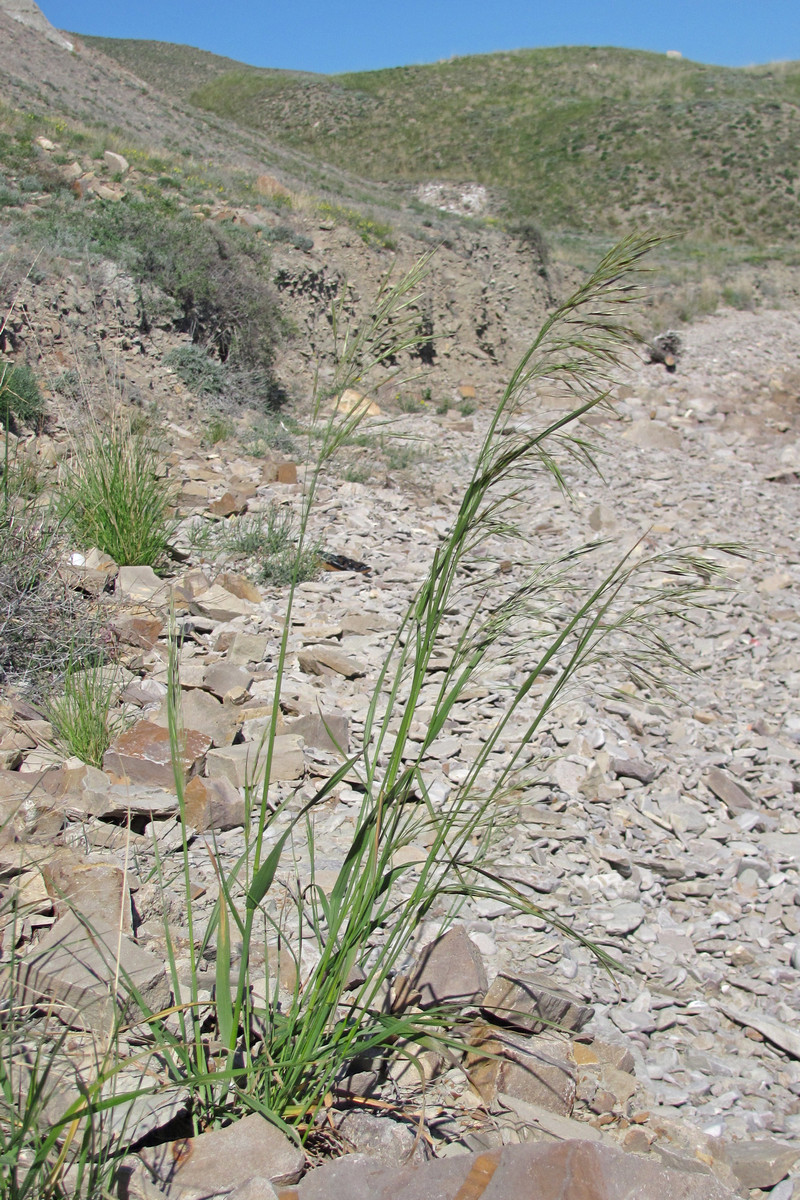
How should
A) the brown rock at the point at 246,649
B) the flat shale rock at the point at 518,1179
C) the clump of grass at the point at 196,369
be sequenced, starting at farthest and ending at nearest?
the clump of grass at the point at 196,369
the brown rock at the point at 246,649
the flat shale rock at the point at 518,1179

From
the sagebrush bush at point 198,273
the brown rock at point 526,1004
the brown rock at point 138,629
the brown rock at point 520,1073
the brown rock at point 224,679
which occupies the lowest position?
the brown rock at point 520,1073

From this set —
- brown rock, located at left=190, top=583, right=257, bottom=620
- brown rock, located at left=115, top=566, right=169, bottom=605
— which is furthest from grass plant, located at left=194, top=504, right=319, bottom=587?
brown rock, located at left=115, top=566, right=169, bottom=605

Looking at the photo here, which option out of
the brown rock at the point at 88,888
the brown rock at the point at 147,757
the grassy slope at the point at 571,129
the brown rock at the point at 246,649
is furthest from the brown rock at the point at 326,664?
the grassy slope at the point at 571,129

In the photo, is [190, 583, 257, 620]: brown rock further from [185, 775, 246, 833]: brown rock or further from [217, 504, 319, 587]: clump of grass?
[185, 775, 246, 833]: brown rock

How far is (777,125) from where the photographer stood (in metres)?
38.2

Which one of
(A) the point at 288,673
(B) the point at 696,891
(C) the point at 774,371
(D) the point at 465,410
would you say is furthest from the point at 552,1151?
(C) the point at 774,371

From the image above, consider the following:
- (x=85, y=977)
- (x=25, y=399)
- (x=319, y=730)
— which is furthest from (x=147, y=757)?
(x=25, y=399)

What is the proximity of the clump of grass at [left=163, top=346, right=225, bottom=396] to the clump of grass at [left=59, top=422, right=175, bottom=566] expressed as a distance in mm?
3775

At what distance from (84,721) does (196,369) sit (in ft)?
20.1

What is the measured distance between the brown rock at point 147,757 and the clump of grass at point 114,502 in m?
1.67

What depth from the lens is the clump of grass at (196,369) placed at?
26.3ft

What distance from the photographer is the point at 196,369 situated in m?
8.16

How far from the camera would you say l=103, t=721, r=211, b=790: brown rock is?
2697 mm

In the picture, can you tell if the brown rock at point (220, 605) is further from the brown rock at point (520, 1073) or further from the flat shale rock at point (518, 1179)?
the flat shale rock at point (518, 1179)
